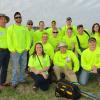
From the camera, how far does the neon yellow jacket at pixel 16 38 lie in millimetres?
9883

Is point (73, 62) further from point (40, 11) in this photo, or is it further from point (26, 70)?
point (40, 11)

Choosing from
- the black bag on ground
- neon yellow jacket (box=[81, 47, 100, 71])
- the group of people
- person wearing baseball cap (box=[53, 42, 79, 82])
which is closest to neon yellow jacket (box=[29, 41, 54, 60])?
the group of people

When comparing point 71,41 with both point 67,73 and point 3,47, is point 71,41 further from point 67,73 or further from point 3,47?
point 3,47

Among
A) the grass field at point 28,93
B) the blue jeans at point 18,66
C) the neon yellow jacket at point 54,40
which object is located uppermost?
the neon yellow jacket at point 54,40

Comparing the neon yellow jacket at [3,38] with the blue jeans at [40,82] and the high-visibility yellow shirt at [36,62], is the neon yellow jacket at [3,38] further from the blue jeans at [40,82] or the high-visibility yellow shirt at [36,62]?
the blue jeans at [40,82]

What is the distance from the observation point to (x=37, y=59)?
10250mm

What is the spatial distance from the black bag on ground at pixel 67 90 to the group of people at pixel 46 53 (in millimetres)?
426

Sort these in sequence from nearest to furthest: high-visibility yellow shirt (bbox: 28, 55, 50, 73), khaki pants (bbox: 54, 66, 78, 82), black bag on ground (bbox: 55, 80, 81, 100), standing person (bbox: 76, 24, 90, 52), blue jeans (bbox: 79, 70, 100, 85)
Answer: black bag on ground (bbox: 55, 80, 81, 100) < high-visibility yellow shirt (bbox: 28, 55, 50, 73) < khaki pants (bbox: 54, 66, 78, 82) < blue jeans (bbox: 79, 70, 100, 85) < standing person (bbox: 76, 24, 90, 52)

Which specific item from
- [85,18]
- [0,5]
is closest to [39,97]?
[85,18]

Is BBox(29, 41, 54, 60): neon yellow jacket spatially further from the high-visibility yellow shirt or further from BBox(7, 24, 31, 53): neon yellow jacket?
BBox(7, 24, 31, 53): neon yellow jacket

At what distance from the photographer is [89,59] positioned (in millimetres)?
10555

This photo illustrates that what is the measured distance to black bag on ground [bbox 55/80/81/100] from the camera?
9559 millimetres

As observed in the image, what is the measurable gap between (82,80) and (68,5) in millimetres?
3076

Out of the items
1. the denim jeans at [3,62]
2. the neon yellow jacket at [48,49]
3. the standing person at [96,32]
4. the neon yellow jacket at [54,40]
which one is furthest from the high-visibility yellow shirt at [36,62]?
the standing person at [96,32]
